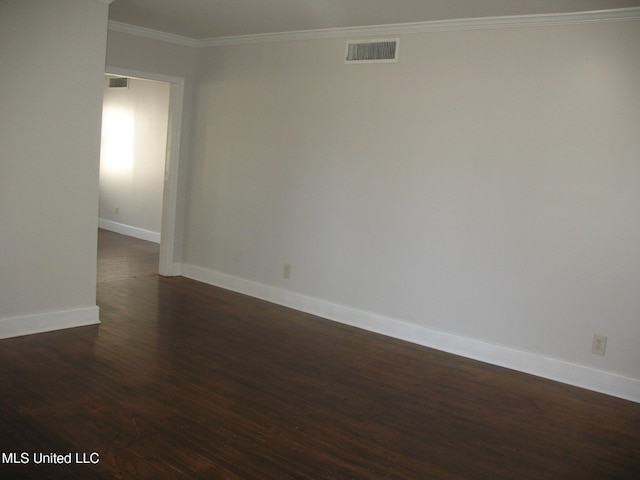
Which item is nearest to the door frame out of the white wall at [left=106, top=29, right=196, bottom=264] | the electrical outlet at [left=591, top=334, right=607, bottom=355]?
the white wall at [left=106, top=29, right=196, bottom=264]

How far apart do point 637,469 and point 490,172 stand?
2.10 m

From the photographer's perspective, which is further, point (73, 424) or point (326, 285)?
point (326, 285)

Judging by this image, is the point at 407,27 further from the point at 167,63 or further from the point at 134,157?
the point at 134,157

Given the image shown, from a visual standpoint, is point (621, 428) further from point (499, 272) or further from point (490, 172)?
point (490, 172)

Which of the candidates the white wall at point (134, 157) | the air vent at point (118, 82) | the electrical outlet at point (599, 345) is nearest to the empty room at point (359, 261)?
the electrical outlet at point (599, 345)

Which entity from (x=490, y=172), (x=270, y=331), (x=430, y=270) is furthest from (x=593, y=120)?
(x=270, y=331)

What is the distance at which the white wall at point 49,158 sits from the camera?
143 inches

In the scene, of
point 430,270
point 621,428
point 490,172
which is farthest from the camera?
point 430,270

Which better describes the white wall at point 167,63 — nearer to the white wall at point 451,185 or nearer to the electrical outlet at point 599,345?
the white wall at point 451,185

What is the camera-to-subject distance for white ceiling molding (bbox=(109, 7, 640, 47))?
3.55 m

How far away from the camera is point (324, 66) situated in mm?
4871

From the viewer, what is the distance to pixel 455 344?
14.0ft

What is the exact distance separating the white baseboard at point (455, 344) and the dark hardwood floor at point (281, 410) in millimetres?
103

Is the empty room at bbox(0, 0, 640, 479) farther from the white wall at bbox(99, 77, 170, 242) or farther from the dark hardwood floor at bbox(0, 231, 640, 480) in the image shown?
the white wall at bbox(99, 77, 170, 242)
